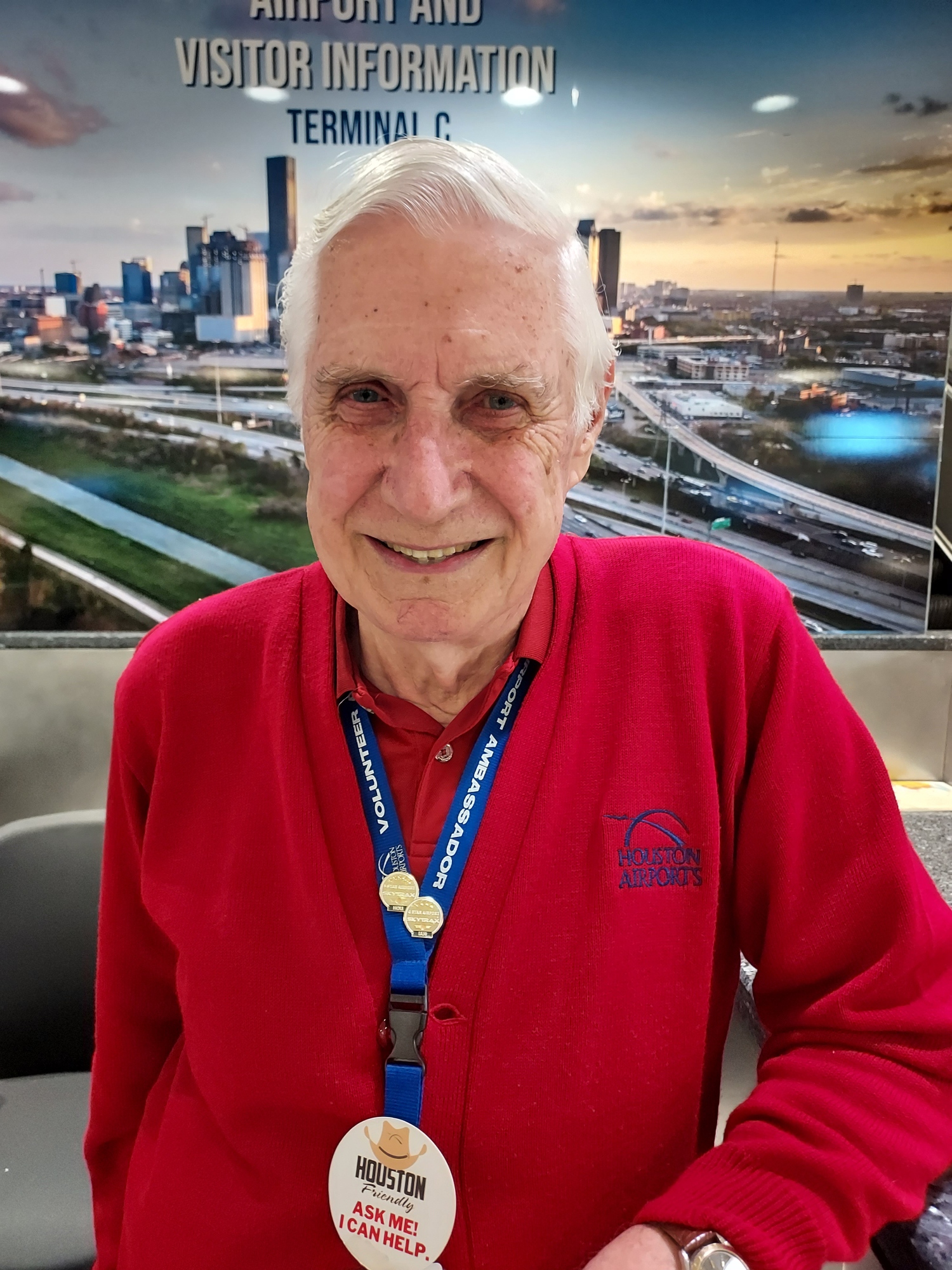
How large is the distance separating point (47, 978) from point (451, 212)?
5.30ft

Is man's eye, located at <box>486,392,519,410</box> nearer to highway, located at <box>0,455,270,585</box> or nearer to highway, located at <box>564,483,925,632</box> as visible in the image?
highway, located at <box>564,483,925,632</box>

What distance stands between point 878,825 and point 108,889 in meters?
0.90

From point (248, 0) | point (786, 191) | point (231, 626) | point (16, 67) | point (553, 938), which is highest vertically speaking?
point (248, 0)

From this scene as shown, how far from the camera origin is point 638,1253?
0.77 meters

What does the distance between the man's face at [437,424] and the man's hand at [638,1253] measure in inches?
22.6

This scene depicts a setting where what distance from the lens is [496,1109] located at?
85 cm

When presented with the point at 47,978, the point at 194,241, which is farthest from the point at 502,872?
the point at 194,241

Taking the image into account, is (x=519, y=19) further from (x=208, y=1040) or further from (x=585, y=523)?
(x=208, y=1040)

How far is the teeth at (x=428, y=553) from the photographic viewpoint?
90 centimetres

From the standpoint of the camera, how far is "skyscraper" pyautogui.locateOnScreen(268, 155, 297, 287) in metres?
2.80

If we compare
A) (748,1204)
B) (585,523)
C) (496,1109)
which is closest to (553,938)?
(496,1109)

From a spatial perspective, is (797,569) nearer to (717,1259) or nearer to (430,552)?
(430,552)

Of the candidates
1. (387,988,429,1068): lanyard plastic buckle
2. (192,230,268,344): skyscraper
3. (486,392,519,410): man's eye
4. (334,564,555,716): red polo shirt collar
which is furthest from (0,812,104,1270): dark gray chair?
(192,230,268,344): skyscraper

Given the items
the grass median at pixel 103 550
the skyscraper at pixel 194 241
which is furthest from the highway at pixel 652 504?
the skyscraper at pixel 194 241
